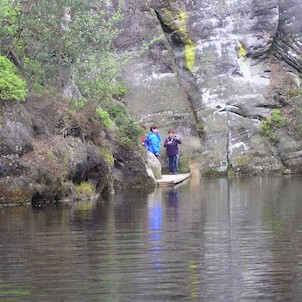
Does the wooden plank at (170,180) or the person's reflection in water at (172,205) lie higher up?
the wooden plank at (170,180)

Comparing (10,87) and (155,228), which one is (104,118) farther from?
(155,228)

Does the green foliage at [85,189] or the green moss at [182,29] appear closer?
the green foliage at [85,189]

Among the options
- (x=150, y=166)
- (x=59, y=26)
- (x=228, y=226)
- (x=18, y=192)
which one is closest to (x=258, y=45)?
(x=150, y=166)

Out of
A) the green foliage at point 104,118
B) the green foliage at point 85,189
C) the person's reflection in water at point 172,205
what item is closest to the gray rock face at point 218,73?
the green foliage at point 104,118

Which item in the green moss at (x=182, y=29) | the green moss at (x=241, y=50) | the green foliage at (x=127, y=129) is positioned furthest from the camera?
the green moss at (x=182, y=29)

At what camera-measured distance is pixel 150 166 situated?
36062mm

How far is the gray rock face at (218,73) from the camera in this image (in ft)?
150

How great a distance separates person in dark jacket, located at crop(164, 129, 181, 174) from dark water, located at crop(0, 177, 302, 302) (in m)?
15.0

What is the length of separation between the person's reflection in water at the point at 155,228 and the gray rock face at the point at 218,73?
1702 centimetres

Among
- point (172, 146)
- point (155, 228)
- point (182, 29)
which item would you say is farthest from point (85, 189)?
point (182, 29)

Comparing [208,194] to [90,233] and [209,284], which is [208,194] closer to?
[90,233]

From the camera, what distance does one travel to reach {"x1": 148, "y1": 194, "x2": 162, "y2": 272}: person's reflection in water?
48.8 feet

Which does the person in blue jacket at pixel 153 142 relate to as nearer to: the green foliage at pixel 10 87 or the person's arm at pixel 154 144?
the person's arm at pixel 154 144

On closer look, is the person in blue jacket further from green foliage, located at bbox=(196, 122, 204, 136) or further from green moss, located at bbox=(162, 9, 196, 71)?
green moss, located at bbox=(162, 9, 196, 71)
